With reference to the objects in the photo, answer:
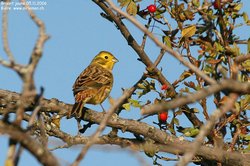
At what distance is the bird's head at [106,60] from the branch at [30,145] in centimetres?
811

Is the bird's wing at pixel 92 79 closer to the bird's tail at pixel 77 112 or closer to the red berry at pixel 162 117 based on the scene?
the bird's tail at pixel 77 112

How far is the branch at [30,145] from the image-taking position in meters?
2.04

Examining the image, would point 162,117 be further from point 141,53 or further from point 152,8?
point 152,8

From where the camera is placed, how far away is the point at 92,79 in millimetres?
8867

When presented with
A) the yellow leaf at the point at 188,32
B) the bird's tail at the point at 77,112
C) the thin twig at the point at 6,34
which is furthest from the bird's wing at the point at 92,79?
the thin twig at the point at 6,34

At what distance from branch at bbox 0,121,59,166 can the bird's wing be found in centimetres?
610

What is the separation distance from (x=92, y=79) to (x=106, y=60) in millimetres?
1577

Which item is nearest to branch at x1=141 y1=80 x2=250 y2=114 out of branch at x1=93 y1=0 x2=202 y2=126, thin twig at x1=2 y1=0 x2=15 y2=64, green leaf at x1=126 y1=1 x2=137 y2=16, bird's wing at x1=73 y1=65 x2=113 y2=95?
thin twig at x1=2 y1=0 x2=15 y2=64

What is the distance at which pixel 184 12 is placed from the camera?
6.00 m

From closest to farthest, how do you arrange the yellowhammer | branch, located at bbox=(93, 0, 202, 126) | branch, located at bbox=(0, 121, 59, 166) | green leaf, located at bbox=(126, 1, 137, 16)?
branch, located at bbox=(0, 121, 59, 166) < branch, located at bbox=(93, 0, 202, 126) < green leaf, located at bbox=(126, 1, 137, 16) < the yellowhammer

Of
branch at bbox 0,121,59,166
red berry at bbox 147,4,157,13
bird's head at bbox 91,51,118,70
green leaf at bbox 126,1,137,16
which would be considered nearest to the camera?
branch at bbox 0,121,59,166

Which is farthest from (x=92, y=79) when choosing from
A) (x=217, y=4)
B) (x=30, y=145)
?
(x=30, y=145)

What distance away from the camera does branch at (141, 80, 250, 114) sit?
179 centimetres

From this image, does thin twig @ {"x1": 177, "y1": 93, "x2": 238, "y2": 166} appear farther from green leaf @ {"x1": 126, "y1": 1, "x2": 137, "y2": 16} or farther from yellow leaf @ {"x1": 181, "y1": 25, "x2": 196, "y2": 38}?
green leaf @ {"x1": 126, "y1": 1, "x2": 137, "y2": 16}
